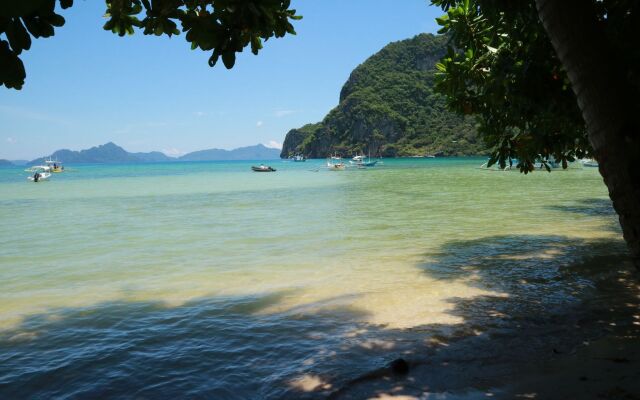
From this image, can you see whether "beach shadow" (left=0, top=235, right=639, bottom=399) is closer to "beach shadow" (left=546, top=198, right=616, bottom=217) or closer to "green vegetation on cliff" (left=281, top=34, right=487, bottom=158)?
"beach shadow" (left=546, top=198, right=616, bottom=217)

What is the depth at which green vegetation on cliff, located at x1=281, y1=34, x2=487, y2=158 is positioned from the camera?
14700cm

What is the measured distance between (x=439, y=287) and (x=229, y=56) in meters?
5.54

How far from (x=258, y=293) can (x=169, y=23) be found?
469 cm

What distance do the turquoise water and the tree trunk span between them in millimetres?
2579

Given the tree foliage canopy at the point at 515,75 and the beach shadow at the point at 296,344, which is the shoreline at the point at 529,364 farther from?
the tree foliage canopy at the point at 515,75

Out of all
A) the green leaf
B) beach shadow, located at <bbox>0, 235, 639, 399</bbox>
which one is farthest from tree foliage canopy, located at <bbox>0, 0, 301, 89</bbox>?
beach shadow, located at <bbox>0, 235, 639, 399</bbox>

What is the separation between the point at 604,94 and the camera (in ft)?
10.0

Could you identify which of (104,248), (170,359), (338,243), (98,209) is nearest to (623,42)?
(170,359)

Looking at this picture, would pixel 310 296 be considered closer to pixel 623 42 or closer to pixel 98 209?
pixel 623 42

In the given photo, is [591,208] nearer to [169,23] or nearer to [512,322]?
[512,322]

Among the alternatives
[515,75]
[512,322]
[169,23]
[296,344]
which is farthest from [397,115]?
[169,23]

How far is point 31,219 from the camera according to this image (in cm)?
1986

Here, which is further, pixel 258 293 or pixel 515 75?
pixel 258 293

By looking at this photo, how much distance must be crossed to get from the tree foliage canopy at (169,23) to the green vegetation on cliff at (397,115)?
137 metres
